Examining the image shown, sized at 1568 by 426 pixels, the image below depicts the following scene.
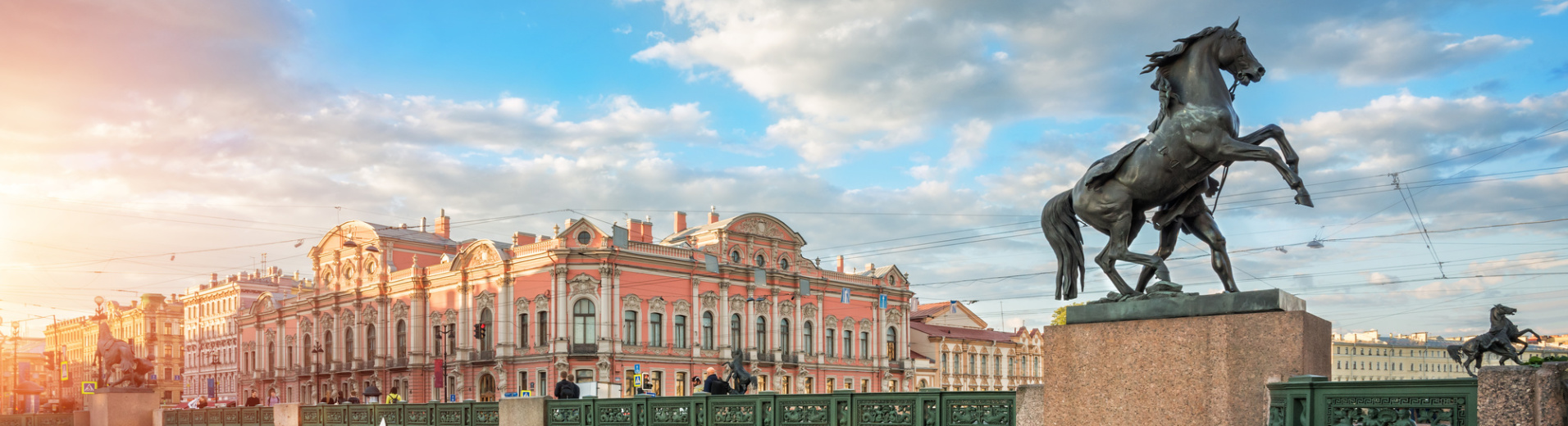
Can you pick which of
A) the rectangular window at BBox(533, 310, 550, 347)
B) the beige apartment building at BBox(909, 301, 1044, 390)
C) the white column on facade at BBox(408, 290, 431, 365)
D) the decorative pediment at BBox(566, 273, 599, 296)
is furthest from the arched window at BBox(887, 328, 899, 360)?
the white column on facade at BBox(408, 290, 431, 365)

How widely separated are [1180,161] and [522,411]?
9.77 m

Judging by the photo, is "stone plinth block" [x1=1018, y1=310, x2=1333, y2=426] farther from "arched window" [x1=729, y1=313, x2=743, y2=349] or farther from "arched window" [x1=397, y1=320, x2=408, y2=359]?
"arched window" [x1=397, y1=320, x2=408, y2=359]

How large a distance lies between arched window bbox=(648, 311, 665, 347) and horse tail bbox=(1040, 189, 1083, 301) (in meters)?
41.8

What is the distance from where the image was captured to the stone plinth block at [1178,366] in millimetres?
6434

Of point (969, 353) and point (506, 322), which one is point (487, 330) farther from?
point (969, 353)

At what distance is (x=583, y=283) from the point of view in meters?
46.9

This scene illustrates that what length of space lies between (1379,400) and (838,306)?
52031mm

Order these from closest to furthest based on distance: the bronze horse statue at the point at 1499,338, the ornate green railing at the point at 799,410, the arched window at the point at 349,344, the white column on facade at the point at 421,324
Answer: the ornate green railing at the point at 799,410 → the bronze horse statue at the point at 1499,338 → the white column on facade at the point at 421,324 → the arched window at the point at 349,344

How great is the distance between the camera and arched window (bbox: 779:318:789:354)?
5475 cm

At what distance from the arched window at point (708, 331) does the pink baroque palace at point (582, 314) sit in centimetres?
6

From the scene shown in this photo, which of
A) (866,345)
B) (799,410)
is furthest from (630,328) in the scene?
(799,410)

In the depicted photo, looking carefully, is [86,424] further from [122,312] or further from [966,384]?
[122,312]

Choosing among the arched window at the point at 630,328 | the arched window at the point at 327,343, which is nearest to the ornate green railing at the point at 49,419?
the arched window at the point at 630,328

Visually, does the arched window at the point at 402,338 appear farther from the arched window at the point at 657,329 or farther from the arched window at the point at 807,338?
the arched window at the point at 807,338
